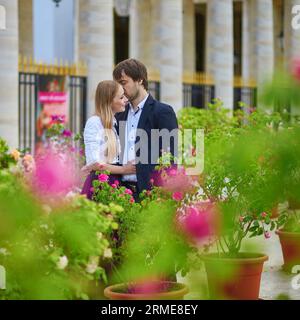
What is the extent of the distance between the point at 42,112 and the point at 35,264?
1695cm

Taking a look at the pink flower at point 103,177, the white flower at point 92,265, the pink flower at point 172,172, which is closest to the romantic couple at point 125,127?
the pink flower at point 103,177

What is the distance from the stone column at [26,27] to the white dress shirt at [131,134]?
70.0ft

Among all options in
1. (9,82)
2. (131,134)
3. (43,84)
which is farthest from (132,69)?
(43,84)

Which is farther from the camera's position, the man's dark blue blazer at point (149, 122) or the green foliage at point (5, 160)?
the man's dark blue blazer at point (149, 122)

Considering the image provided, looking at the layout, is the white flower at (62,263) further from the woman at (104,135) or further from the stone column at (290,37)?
the stone column at (290,37)

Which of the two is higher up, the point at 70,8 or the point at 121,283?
the point at 70,8

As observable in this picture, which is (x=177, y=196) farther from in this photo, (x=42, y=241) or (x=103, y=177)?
(x=42, y=241)

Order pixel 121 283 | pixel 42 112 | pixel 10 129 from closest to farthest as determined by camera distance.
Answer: pixel 121 283
pixel 10 129
pixel 42 112

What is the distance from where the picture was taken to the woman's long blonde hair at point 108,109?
6.18 meters

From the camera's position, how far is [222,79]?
2609 cm

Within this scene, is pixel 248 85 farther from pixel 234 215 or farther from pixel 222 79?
pixel 234 215

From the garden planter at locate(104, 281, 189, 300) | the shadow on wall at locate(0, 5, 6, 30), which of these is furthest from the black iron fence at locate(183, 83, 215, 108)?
the garden planter at locate(104, 281, 189, 300)

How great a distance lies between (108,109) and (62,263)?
9.32 ft
